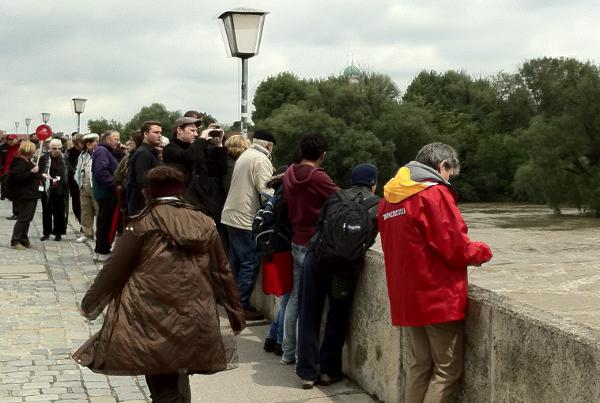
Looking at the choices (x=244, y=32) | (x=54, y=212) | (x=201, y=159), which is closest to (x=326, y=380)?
(x=201, y=159)

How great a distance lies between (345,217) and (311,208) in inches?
27.5

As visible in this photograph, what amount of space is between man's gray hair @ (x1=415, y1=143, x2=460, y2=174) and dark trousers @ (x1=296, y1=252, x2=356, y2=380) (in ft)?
5.48

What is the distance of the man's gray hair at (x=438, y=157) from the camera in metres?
4.66

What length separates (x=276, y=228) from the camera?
6.96 meters

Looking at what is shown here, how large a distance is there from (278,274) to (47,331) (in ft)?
7.86

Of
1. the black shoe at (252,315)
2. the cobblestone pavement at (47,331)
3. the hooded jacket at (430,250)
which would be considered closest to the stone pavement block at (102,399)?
the cobblestone pavement at (47,331)

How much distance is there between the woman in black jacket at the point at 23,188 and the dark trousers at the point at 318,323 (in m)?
8.69

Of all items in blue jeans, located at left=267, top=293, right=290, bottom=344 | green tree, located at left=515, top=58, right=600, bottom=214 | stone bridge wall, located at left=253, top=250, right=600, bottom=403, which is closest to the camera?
stone bridge wall, located at left=253, top=250, right=600, bottom=403

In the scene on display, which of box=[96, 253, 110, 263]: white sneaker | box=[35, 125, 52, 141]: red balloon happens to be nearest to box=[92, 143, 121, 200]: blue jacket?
box=[96, 253, 110, 263]: white sneaker

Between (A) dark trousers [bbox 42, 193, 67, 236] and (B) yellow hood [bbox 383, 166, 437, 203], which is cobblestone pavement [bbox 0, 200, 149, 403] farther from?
(B) yellow hood [bbox 383, 166, 437, 203]

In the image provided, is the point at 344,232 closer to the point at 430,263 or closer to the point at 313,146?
the point at 313,146

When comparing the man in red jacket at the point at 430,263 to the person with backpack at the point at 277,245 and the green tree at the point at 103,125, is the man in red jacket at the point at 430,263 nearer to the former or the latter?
the person with backpack at the point at 277,245

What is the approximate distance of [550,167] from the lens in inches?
2682

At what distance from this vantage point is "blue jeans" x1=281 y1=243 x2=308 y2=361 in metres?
6.75
